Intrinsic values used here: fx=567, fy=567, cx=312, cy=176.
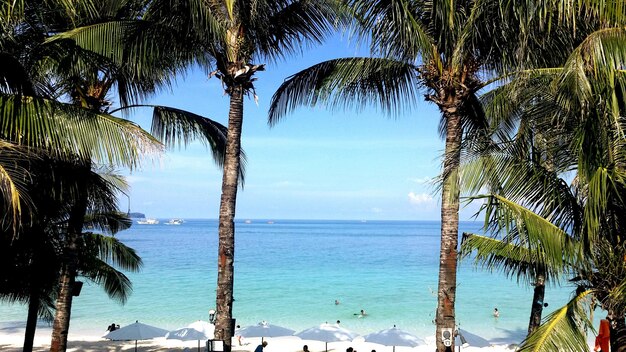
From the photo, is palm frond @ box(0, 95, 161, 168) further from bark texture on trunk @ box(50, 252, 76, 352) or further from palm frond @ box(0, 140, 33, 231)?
bark texture on trunk @ box(50, 252, 76, 352)

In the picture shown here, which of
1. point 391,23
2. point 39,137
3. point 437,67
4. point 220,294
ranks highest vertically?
point 391,23

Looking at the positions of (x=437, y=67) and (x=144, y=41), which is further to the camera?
(x=144, y=41)

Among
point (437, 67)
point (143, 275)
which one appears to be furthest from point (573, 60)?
point (143, 275)

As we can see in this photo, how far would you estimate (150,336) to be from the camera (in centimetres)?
1731

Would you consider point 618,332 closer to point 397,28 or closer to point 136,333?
point 397,28

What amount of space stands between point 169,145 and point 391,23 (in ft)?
16.7

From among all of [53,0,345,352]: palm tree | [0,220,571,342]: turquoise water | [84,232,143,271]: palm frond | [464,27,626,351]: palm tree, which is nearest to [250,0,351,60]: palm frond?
[53,0,345,352]: palm tree

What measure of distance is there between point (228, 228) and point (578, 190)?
5.01 m

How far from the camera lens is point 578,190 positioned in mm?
6523

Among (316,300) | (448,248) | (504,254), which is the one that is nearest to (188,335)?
(504,254)

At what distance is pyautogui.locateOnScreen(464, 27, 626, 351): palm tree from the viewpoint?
561cm

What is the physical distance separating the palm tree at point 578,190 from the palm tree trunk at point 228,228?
4176 mm

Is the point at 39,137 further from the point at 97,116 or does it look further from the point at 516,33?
the point at 516,33

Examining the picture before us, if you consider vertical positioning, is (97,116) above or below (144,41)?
below
